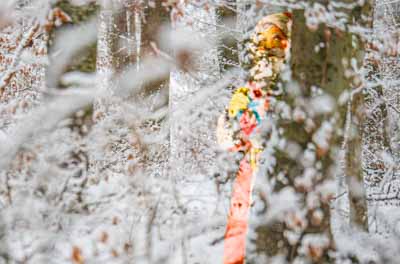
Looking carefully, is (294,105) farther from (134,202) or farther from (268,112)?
(134,202)

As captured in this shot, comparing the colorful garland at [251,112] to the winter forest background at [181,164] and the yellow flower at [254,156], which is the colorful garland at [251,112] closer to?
the yellow flower at [254,156]

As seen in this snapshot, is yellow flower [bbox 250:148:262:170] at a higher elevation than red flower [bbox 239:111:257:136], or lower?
lower

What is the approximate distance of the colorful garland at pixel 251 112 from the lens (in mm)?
3660

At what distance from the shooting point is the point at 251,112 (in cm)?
370

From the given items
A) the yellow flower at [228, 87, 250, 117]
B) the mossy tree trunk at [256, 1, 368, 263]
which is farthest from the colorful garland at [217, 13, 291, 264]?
the mossy tree trunk at [256, 1, 368, 263]

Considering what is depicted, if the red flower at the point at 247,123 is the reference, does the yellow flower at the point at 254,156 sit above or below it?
below

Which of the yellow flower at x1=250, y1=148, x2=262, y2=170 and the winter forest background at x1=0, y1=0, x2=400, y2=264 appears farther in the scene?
the yellow flower at x1=250, y1=148, x2=262, y2=170

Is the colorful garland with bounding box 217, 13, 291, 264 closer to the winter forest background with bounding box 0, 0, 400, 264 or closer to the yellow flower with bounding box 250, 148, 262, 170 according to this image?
the yellow flower with bounding box 250, 148, 262, 170

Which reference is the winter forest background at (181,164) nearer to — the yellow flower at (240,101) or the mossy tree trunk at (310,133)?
the mossy tree trunk at (310,133)

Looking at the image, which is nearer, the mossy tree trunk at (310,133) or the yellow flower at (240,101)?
the mossy tree trunk at (310,133)

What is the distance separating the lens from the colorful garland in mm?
3660

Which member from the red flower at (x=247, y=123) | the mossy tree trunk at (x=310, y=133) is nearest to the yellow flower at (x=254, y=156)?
the red flower at (x=247, y=123)

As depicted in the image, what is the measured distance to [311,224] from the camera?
3289 millimetres

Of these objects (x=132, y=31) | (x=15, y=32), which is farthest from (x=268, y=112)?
(x=132, y=31)
